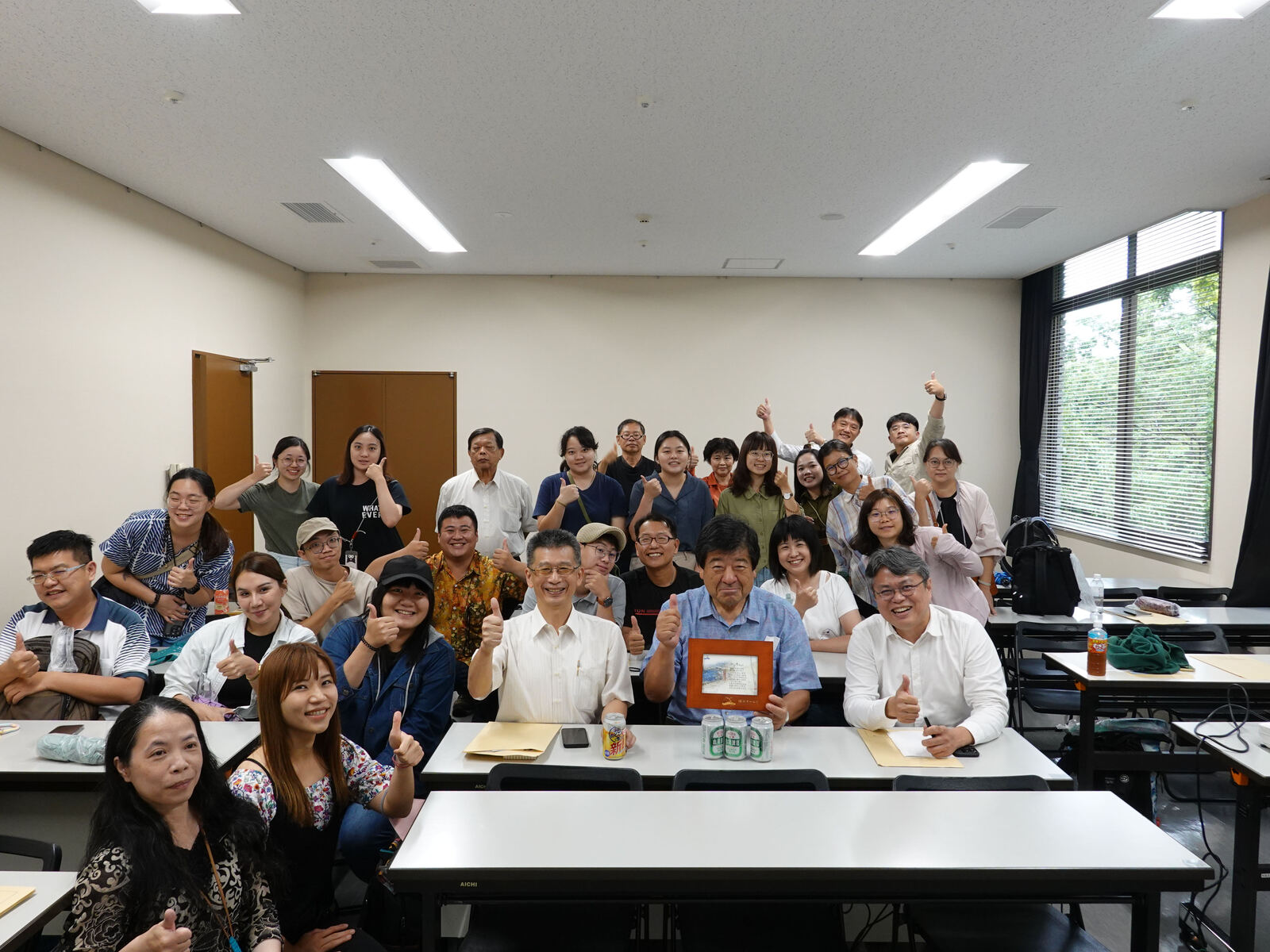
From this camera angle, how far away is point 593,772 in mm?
2240

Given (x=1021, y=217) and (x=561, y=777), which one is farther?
(x=1021, y=217)

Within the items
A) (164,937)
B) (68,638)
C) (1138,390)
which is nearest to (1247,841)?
(164,937)

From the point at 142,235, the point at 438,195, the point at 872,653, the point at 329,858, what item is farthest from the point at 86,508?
the point at 872,653

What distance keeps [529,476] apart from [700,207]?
3909 mm

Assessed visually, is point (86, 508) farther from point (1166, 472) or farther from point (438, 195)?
point (1166, 472)

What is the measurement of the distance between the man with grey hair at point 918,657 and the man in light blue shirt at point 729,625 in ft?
0.65

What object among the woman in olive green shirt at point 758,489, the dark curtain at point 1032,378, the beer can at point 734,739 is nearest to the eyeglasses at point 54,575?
the beer can at point 734,739

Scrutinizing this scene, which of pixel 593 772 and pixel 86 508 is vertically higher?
pixel 86 508

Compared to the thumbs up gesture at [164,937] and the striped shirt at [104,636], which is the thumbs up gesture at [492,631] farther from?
the striped shirt at [104,636]

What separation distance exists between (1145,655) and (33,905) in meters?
4.10

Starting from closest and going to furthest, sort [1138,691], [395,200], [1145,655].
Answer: [1138,691]
[1145,655]
[395,200]

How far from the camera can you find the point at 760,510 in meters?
4.74

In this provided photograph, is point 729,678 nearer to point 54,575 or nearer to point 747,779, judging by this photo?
point 747,779

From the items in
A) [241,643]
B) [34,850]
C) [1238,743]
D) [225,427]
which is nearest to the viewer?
[34,850]
